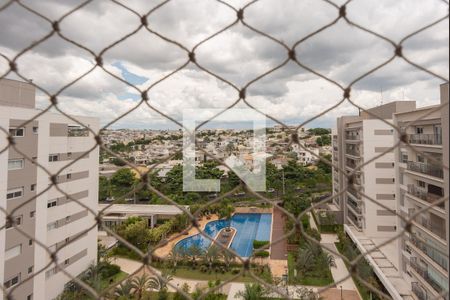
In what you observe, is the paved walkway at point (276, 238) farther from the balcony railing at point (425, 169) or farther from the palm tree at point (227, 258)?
the balcony railing at point (425, 169)

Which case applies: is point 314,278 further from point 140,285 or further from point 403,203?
point 140,285

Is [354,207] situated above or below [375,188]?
below

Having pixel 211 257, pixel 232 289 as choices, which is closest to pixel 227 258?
pixel 211 257

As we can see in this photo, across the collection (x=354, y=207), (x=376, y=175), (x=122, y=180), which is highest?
(x=376, y=175)

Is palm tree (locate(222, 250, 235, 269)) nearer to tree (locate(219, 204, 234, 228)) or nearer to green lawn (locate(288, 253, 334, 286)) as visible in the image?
green lawn (locate(288, 253, 334, 286))

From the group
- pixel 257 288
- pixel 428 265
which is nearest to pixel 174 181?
pixel 257 288

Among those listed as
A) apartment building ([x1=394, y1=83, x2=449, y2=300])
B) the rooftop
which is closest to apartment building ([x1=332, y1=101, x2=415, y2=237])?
apartment building ([x1=394, y1=83, x2=449, y2=300])

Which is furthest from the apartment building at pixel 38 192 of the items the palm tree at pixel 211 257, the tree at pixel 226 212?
the tree at pixel 226 212
